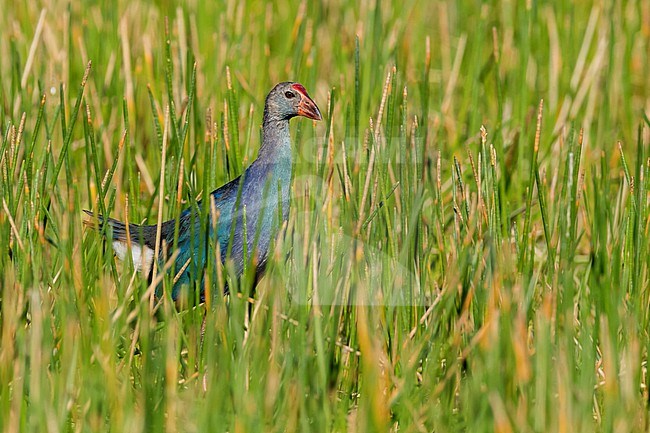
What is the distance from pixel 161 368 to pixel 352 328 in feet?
2.00

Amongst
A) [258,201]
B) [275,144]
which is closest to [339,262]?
[258,201]

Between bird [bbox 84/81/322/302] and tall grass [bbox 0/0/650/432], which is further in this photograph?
bird [bbox 84/81/322/302]

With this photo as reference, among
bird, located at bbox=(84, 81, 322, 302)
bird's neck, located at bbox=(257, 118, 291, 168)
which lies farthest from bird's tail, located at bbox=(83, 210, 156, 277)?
bird's neck, located at bbox=(257, 118, 291, 168)

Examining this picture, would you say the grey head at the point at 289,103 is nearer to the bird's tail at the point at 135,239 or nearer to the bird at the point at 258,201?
the bird at the point at 258,201

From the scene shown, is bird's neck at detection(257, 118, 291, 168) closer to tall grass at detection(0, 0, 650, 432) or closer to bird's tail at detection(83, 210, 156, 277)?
tall grass at detection(0, 0, 650, 432)

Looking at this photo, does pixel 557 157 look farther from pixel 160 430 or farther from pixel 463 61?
pixel 160 430

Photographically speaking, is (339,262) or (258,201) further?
(258,201)

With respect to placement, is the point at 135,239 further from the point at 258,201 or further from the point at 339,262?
the point at 339,262

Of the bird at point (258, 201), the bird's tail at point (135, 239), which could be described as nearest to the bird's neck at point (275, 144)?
the bird at point (258, 201)

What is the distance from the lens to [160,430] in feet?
6.95

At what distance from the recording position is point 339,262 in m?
2.66

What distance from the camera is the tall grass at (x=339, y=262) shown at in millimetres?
2162

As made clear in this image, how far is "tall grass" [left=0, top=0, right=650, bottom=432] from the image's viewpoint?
2162mm

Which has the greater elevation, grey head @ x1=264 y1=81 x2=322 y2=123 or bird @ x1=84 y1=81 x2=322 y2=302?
grey head @ x1=264 y1=81 x2=322 y2=123
